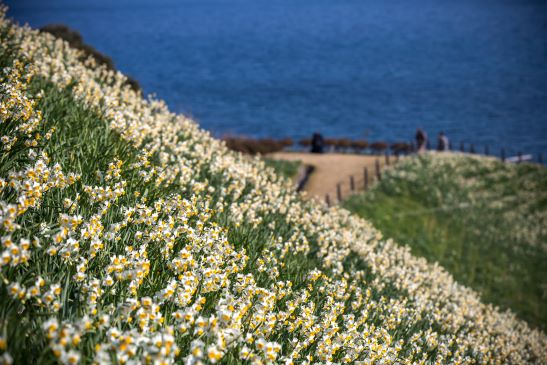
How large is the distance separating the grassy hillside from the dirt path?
1.44 meters

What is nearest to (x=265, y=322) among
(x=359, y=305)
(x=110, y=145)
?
(x=359, y=305)

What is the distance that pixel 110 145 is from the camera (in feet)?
25.1

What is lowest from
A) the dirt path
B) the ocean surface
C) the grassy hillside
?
the grassy hillside

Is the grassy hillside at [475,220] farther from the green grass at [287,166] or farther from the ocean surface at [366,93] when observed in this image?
the ocean surface at [366,93]

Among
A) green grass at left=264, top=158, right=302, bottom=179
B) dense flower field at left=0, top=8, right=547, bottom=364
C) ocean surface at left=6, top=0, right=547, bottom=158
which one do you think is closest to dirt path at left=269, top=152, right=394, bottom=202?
green grass at left=264, top=158, right=302, bottom=179

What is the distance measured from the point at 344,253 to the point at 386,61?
590 feet

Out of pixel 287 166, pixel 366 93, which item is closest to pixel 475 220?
pixel 287 166

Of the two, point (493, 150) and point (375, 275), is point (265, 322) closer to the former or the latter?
point (375, 275)

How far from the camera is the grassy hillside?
24.1 m

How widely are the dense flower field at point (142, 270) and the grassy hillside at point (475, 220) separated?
14475 millimetres

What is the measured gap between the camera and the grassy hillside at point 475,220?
79.1ft

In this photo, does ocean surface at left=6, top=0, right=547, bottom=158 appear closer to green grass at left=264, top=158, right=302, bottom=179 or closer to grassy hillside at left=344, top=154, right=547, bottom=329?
green grass at left=264, top=158, right=302, bottom=179

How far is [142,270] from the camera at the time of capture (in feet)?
15.1

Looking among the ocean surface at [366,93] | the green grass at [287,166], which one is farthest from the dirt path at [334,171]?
the ocean surface at [366,93]
